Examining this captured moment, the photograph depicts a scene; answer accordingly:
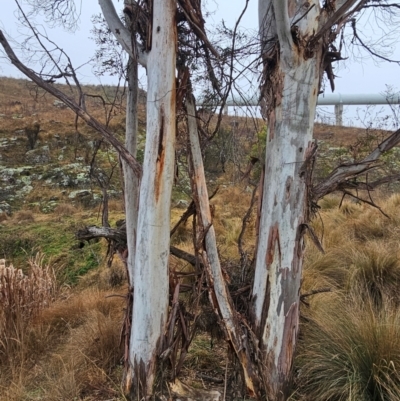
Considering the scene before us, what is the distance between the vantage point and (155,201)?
101 inches

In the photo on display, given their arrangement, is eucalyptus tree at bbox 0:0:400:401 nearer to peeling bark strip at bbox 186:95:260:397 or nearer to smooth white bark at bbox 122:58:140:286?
peeling bark strip at bbox 186:95:260:397

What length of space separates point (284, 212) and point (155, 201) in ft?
2.71

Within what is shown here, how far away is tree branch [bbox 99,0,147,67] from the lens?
108 inches

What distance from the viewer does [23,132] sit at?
1736 centimetres

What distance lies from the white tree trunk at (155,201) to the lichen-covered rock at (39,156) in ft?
45.7

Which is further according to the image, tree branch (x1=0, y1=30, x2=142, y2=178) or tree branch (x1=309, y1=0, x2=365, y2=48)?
tree branch (x1=0, y1=30, x2=142, y2=178)

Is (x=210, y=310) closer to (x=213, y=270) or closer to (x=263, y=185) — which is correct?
(x=213, y=270)

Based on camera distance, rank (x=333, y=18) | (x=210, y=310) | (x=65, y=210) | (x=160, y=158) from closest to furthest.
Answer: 1. (x=333, y=18)
2. (x=160, y=158)
3. (x=210, y=310)
4. (x=65, y=210)

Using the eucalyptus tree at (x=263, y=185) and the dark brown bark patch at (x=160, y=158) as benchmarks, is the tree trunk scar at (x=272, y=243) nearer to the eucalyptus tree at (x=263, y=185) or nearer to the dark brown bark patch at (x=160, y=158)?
the eucalyptus tree at (x=263, y=185)

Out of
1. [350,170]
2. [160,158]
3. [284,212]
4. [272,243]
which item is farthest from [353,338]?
[160,158]

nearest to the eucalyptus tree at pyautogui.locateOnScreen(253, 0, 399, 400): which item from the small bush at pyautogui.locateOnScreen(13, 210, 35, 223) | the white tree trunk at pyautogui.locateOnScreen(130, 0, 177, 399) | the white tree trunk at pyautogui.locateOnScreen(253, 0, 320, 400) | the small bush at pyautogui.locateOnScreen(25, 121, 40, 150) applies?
the white tree trunk at pyautogui.locateOnScreen(253, 0, 320, 400)

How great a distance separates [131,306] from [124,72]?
1.75 metres

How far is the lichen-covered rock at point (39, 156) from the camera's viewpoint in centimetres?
1540

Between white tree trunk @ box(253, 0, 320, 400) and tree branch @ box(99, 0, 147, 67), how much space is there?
2.98 feet
